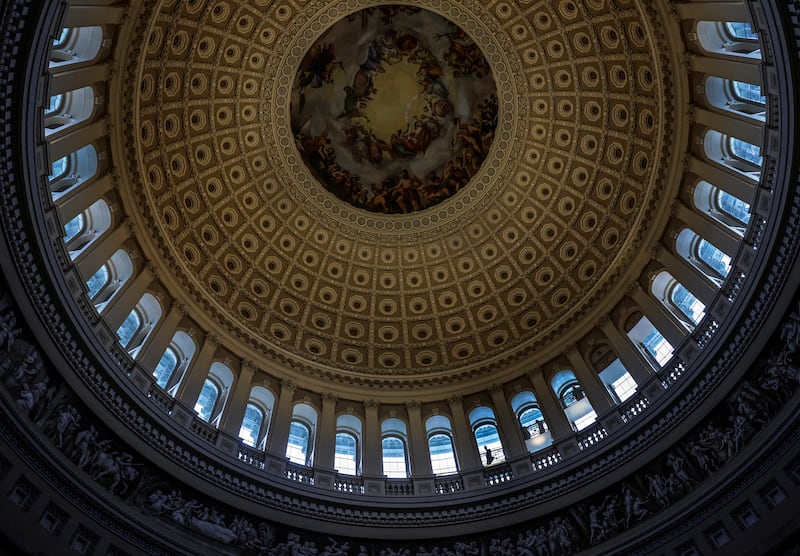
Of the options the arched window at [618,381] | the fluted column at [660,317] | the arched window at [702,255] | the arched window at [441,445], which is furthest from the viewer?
the arched window at [441,445]

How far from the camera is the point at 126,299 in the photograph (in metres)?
21.9

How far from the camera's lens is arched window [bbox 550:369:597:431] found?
943 inches

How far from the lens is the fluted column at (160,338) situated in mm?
21531

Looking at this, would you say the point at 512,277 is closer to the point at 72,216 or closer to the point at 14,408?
the point at 72,216

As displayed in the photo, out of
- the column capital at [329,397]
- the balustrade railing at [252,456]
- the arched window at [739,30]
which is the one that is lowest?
the balustrade railing at [252,456]

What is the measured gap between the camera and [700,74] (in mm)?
22250

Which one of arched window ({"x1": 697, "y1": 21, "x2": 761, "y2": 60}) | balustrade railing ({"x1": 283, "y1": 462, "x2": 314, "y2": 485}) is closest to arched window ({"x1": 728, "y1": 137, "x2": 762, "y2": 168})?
arched window ({"x1": 697, "y1": 21, "x2": 761, "y2": 60})

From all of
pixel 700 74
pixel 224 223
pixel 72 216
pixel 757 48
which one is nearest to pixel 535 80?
pixel 700 74

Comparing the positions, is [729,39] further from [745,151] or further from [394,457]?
[394,457]

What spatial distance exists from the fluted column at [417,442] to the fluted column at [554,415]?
4614 millimetres

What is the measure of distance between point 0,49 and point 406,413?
1862cm

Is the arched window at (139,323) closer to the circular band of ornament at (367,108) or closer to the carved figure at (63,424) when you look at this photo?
the carved figure at (63,424)

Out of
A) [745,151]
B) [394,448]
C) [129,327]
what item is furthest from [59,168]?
[745,151]

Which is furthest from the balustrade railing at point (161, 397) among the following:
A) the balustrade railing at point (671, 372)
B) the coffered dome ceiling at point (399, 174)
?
the balustrade railing at point (671, 372)
